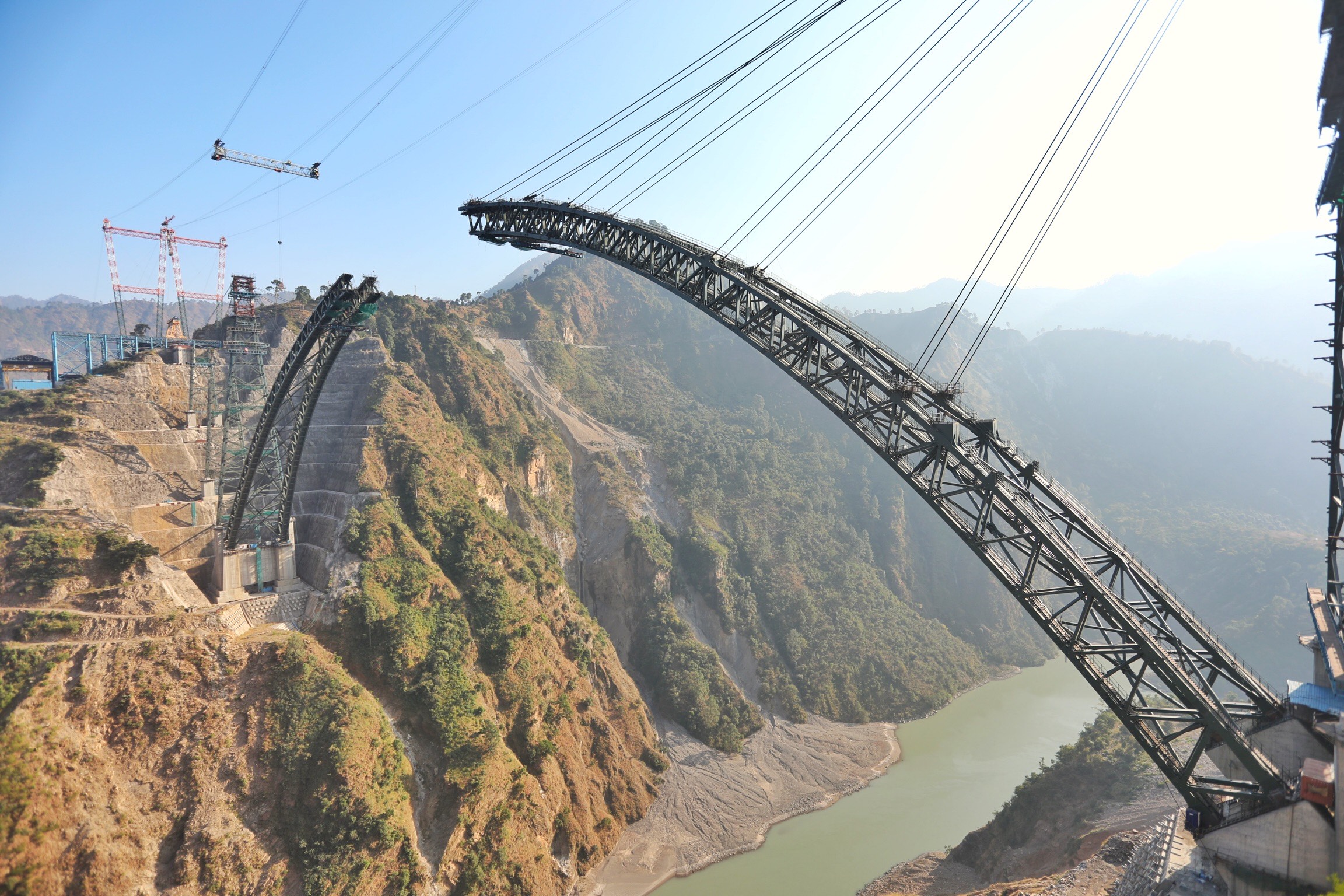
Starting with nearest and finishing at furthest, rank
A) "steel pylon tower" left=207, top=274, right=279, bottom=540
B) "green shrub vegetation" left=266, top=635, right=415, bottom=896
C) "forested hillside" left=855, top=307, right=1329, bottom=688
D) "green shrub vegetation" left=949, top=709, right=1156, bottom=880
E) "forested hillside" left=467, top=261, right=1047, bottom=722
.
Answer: "green shrub vegetation" left=266, top=635, right=415, bottom=896, "green shrub vegetation" left=949, top=709, right=1156, bottom=880, "steel pylon tower" left=207, top=274, right=279, bottom=540, "forested hillside" left=467, top=261, right=1047, bottom=722, "forested hillside" left=855, top=307, right=1329, bottom=688

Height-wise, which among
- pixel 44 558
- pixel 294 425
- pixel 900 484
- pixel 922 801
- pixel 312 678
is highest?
pixel 294 425

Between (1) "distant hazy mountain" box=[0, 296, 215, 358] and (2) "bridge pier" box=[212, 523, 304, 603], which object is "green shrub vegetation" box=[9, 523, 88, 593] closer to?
(2) "bridge pier" box=[212, 523, 304, 603]

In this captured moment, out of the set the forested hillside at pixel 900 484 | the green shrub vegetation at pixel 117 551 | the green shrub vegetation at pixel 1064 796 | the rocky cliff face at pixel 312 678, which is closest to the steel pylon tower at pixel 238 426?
the rocky cliff face at pixel 312 678

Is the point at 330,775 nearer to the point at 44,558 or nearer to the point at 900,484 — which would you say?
the point at 44,558

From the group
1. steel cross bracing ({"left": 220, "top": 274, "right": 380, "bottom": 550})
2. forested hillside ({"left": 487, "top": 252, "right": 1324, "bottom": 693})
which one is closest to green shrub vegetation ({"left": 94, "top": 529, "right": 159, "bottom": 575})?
steel cross bracing ({"left": 220, "top": 274, "right": 380, "bottom": 550})

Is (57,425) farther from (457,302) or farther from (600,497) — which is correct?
(457,302)

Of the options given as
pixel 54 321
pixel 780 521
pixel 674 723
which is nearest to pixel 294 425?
pixel 674 723
